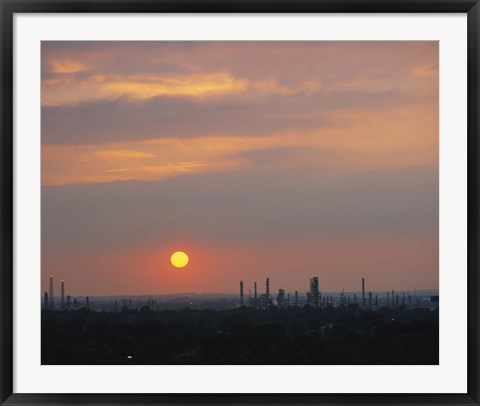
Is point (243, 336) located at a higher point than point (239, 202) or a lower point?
lower

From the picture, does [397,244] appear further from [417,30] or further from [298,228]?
[417,30]

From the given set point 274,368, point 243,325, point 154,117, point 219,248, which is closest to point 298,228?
point 219,248

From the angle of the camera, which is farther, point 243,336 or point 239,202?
point 239,202

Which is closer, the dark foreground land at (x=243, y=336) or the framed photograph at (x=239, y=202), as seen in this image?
the dark foreground land at (x=243, y=336)

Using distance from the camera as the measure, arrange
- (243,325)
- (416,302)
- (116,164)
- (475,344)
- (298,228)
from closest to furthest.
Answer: (475,344) < (416,302) < (243,325) < (116,164) < (298,228)

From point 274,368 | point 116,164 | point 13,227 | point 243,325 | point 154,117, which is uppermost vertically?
point 154,117

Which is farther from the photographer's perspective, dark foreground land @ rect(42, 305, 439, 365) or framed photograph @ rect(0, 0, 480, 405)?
framed photograph @ rect(0, 0, 480, 405)

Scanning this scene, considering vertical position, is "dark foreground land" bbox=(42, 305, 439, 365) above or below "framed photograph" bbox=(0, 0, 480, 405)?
Answer: below

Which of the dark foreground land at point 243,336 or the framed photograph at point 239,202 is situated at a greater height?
the framed photograph at point 239,202
